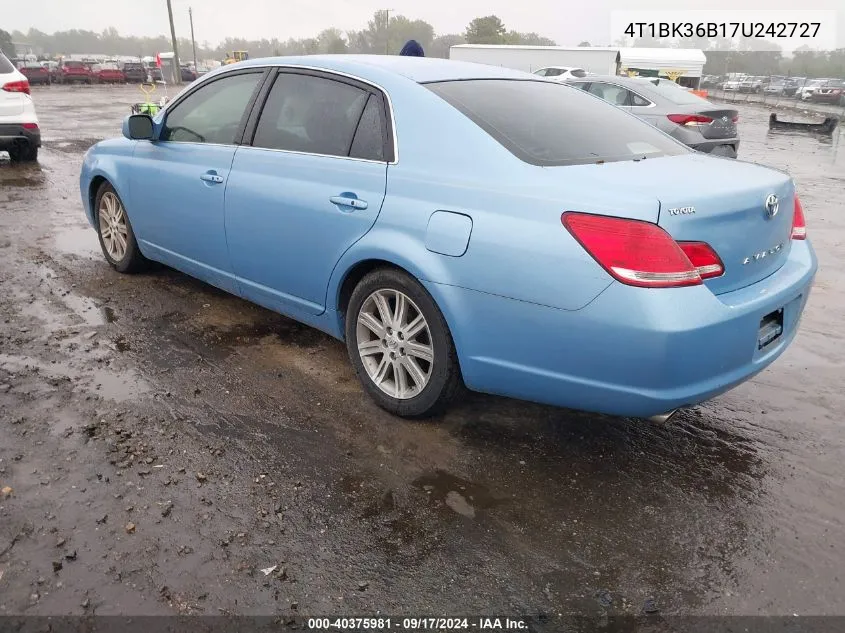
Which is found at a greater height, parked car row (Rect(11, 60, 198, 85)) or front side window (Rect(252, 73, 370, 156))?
front side window (Rect(252, 73, 370, 156))

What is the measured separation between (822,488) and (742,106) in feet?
114

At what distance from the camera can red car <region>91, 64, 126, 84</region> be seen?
42.5 m

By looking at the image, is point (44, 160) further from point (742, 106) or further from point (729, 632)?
point (742, 106)

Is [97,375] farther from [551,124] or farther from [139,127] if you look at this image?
[551,124]

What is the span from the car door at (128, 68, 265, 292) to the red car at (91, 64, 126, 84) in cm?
4435

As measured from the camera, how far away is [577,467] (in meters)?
2.90

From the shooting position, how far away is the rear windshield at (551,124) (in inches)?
115

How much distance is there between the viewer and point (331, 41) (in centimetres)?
12031

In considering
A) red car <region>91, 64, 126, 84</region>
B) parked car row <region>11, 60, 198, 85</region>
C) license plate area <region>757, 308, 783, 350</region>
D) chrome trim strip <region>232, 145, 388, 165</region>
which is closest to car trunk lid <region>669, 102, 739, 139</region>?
license plate area <region>757, 308, 783, 350</region>

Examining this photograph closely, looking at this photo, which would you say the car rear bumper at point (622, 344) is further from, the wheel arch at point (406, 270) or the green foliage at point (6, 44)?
the green foliage at point (6, 44)

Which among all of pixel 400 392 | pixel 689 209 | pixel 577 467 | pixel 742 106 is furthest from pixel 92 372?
pixel 742 106

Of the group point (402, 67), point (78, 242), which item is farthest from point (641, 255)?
point (78, 242)

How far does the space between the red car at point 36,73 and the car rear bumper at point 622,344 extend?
4414cm

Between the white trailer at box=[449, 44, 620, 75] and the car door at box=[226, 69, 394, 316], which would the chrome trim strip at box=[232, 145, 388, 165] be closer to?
the car door at box=[226, 69, 394, 316]
